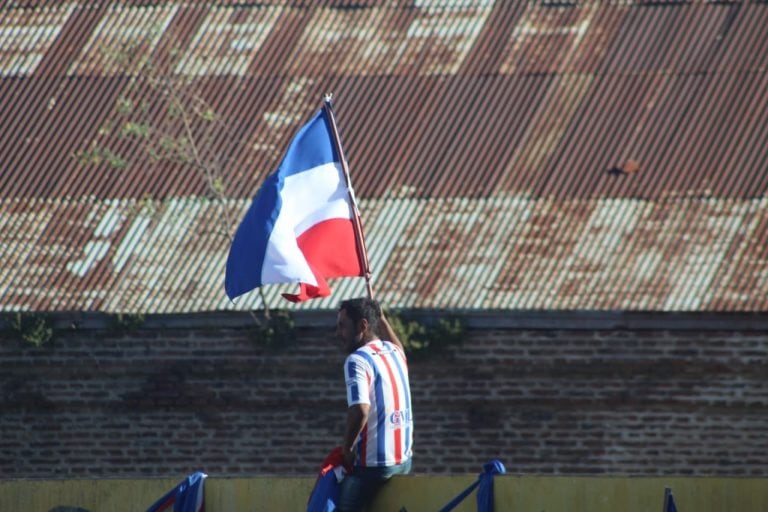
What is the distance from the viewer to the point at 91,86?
17406mm

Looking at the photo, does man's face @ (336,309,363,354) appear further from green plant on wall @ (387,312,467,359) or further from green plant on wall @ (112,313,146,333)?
green plant on wall @ (112,313,146,333)

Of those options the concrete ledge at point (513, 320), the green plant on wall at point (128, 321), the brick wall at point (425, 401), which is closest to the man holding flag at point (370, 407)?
the concrete ledge at point (513, 320)

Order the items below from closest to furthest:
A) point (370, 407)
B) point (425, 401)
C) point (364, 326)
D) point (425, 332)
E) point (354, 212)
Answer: point (370, 407) < point (364, 326) < point (354, 212) < point (425, 332) < point (425, 401)

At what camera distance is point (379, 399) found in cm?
856

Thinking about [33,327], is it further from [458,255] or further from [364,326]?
[364,326]

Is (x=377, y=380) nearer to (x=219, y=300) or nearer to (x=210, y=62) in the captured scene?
(x=219, y=300)

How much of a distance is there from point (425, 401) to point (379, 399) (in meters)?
6.29

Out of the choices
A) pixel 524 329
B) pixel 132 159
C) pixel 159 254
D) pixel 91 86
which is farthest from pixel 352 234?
pixel 91 86

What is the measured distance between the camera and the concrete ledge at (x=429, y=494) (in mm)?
8578

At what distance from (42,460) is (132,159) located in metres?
3.35

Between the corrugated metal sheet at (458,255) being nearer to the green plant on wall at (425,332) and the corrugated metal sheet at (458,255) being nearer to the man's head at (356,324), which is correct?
the green plant on wall at (425,332)

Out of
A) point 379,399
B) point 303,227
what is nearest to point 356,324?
point 379,399

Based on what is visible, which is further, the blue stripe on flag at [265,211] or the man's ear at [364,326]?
the blue stripe on flag at [265,211]

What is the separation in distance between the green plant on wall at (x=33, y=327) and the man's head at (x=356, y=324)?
7272 mm
